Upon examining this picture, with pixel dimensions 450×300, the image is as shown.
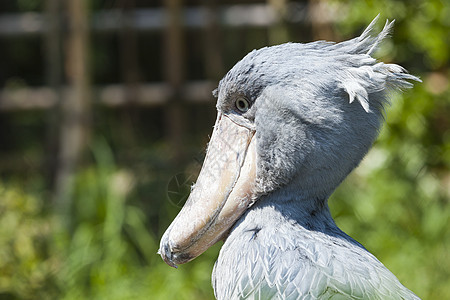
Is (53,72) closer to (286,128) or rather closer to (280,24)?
(280,24)

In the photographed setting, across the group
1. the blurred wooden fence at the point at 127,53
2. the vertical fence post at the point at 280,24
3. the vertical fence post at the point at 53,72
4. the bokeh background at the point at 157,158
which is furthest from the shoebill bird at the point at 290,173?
the vertical fence post at the point at 53,72

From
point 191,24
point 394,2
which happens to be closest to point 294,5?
point 191,24

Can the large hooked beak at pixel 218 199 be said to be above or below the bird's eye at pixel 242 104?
below

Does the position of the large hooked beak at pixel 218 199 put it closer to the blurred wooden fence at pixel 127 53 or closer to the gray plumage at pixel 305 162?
the gray plumage at pixel 305 162

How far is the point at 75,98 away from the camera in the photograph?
3.84 meters

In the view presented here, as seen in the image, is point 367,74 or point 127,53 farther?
point 127,53

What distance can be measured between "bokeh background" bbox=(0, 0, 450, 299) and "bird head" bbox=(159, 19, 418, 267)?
44.1 inches

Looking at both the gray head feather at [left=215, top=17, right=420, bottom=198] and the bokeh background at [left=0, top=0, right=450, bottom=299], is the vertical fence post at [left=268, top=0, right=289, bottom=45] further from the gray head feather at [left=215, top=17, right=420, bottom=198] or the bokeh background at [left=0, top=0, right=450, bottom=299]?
the gray head feather at [left=215, top=17, right=420, bottom=198]

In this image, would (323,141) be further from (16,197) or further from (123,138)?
(123,138)

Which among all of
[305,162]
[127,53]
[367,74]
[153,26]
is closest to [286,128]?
[305,162]

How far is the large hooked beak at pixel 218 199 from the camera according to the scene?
147 centimetres

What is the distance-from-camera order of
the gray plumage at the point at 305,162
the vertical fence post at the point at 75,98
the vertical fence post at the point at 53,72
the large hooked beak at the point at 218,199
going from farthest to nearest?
1. the vertical fence post at the point at 53,72
2. the vertical fence post at the point at 75,98
3. the large hooked beak at the point at 218,199
4. the gray plumage at the point at 305,162

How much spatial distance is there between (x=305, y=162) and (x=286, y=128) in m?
0.08

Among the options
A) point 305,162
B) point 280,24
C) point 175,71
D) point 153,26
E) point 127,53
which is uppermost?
point 305,162
